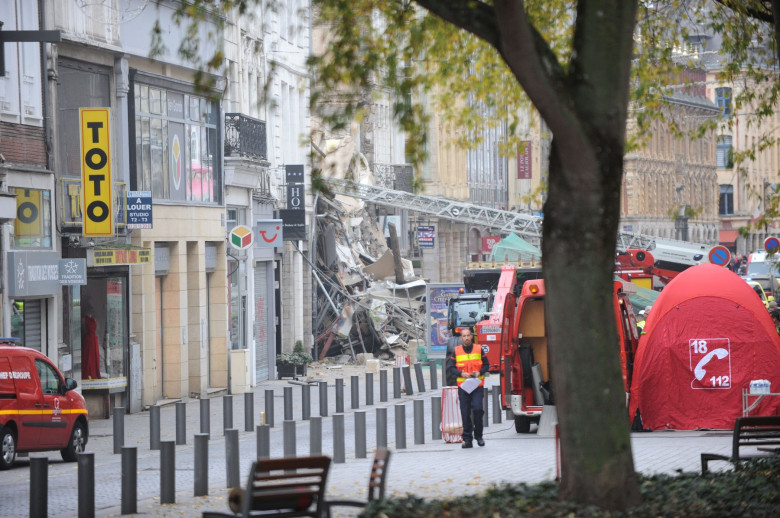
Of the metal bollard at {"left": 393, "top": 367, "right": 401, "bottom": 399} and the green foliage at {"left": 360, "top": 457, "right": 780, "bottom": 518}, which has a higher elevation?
the green foliage at {"left": 360, "top": 457, "right": 780, "bottom": 518}

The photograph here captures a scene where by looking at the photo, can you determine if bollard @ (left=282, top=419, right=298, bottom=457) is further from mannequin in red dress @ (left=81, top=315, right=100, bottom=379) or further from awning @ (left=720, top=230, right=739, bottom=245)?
awning @ (left=720, top=230, right=739, bottom=245)

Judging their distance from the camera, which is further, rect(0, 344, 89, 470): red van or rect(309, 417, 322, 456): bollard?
rect(0, 344, 89, 470): red van

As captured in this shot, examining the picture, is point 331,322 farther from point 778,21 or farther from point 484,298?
point 778,21

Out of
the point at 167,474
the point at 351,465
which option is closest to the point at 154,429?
the point at 351,465

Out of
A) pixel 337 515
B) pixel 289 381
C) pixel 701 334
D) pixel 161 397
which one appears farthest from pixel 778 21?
pixel 289 381

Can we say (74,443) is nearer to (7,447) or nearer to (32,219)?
(7,447)

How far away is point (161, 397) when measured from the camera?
31.6 meters

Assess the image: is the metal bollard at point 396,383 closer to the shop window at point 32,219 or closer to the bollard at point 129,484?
the shop window at point 32,219

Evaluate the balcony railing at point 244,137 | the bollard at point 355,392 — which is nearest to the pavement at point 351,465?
the bollard at point 355,392

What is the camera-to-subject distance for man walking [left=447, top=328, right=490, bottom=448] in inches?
776

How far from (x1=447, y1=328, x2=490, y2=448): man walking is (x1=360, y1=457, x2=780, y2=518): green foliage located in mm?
7980

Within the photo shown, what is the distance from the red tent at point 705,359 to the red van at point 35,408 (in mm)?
8157

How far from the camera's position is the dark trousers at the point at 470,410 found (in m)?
19.7

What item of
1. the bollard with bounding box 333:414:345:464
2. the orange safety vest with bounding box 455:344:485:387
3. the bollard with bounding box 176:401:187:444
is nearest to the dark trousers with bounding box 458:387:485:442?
the orange safety vest with bounding box 455:344:485:387
